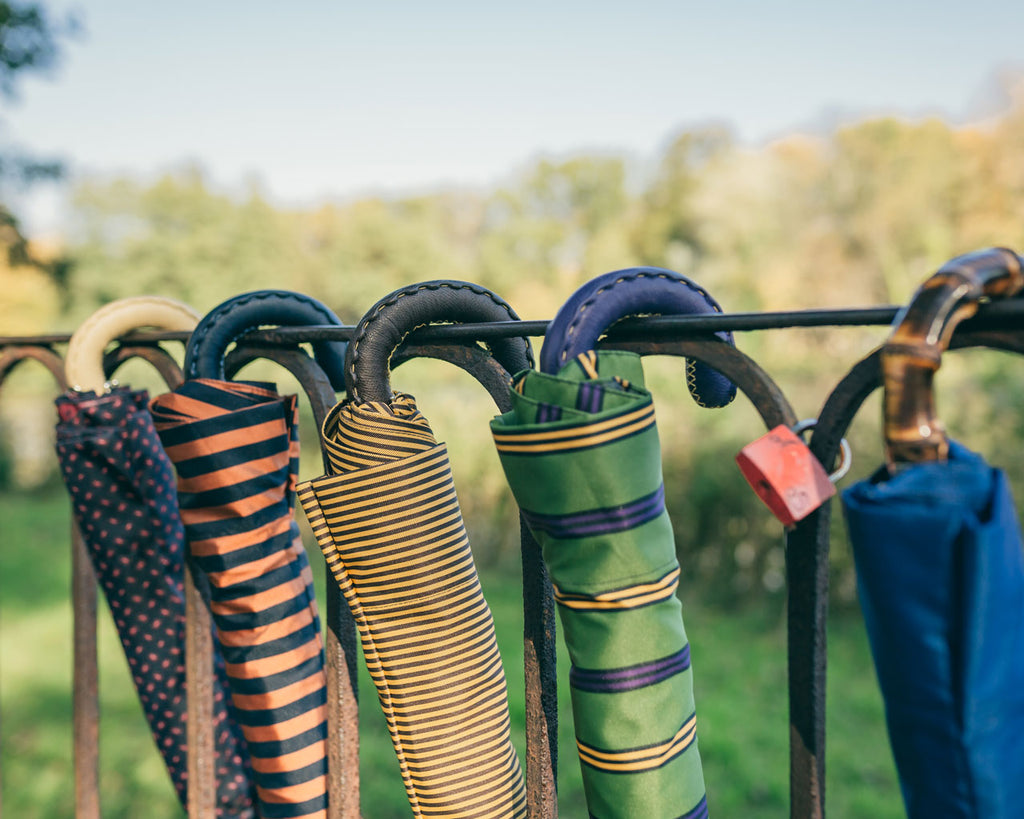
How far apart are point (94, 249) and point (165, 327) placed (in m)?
28.7

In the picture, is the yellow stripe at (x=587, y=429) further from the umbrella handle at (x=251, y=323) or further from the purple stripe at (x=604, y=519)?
the umbrella handle at (x=251, y=323)

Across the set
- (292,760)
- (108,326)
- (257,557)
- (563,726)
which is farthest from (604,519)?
(563,726)

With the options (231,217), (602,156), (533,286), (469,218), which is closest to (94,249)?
(231,217)

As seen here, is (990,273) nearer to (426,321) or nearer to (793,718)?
(793,718)

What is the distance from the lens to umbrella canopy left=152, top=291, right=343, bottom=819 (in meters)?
1.01

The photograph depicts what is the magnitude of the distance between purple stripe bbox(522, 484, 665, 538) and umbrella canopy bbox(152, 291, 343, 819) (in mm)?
452

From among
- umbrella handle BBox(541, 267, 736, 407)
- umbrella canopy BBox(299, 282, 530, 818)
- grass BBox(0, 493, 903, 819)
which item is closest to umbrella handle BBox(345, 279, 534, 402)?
umbrella canopy BBox(299, 282, 530, 818)

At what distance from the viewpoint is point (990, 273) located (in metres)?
0.63

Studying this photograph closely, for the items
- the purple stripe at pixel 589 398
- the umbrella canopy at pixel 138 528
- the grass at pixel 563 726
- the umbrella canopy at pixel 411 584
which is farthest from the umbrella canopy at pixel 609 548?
the grass at pixel 563 726

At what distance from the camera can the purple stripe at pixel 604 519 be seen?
73 cm

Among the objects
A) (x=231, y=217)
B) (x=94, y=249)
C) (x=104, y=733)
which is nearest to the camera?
(x=104, y=733)

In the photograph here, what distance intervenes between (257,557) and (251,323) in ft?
1.14

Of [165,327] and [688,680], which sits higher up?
[165,327]

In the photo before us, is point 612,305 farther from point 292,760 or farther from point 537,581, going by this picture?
point 292,760
